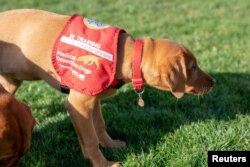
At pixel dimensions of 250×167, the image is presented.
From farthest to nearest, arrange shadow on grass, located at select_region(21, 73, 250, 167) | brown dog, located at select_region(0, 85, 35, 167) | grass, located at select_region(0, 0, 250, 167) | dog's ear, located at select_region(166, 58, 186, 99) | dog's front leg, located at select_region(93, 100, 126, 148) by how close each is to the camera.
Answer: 1. dog's front leg, located at select_region(93, 100, 126, 148)
2. shadow on grass, located at select_region(21, 73, 250, 167)
3. grass, located at select_region(0, 0, 250, 167)
4. dog's ear, located at select_region(166, 58, 186, 99)
5. brown dog, located at select_region(0, 85, 35, 167)

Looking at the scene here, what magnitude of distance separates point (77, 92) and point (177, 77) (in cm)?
97

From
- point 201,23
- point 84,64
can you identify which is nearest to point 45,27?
point 84,64

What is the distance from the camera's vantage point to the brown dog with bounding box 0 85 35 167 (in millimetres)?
3568

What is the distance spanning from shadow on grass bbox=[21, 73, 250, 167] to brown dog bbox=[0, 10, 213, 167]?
0.24 m

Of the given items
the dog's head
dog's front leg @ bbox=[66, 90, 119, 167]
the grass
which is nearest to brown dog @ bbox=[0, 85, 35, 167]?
dog's front leg @ bbox=[66, 90, 119, 167]

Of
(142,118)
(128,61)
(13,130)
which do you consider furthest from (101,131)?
(13,130)

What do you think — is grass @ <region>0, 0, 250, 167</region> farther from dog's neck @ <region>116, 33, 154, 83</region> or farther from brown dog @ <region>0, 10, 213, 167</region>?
dog's neck @ <region>116, 33, 154, 83</region>

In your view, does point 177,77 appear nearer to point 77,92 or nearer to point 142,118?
point 77,92

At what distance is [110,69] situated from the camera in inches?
177

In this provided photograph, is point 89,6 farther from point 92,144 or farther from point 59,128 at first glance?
point 92,144

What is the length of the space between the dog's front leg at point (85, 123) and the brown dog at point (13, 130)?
741 mm

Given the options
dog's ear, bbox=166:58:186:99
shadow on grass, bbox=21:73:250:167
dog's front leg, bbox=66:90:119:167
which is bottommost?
shadow on grass, bbox=21:73:250:167

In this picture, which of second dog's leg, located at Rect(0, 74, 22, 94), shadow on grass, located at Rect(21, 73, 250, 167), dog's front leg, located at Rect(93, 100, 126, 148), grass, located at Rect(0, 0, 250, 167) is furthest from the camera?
second dog's leg, located at Rect(0, 74, 22, 94)

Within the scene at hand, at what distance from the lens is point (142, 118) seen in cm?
552
